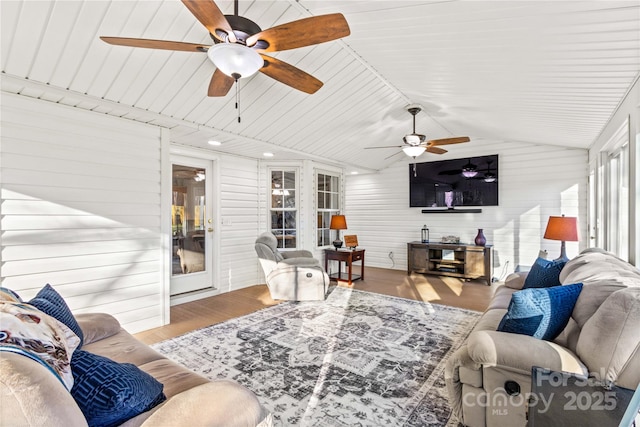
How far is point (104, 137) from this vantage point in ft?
10.4

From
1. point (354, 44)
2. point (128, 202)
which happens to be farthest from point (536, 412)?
point (128, 202)

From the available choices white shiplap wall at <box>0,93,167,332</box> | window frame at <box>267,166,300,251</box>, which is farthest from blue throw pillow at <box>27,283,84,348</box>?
window frame at <box>267,166,300,251</box>

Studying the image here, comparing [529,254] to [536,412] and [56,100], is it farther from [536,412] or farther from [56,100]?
[56,100]

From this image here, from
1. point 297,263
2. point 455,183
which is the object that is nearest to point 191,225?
point 297,263

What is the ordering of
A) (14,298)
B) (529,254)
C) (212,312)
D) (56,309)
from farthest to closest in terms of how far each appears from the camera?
1. (529,254)
2. (212,312)
3. (56,309)
4. (14,298)

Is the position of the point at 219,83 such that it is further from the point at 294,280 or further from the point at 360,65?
the point at 294,280

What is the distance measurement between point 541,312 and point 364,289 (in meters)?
3.60

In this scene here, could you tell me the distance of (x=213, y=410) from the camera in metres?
1.07

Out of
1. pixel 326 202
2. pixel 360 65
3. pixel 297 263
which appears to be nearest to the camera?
pixel 360 65

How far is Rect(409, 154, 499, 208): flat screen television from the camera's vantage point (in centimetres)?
577

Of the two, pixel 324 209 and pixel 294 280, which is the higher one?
pixel 324 209

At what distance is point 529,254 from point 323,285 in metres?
3.84

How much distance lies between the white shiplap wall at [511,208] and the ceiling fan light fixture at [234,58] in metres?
5.33

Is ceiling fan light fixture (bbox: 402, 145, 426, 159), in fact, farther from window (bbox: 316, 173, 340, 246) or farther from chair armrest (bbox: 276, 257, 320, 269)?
window (bbox: 316, 173, 340, 246)
